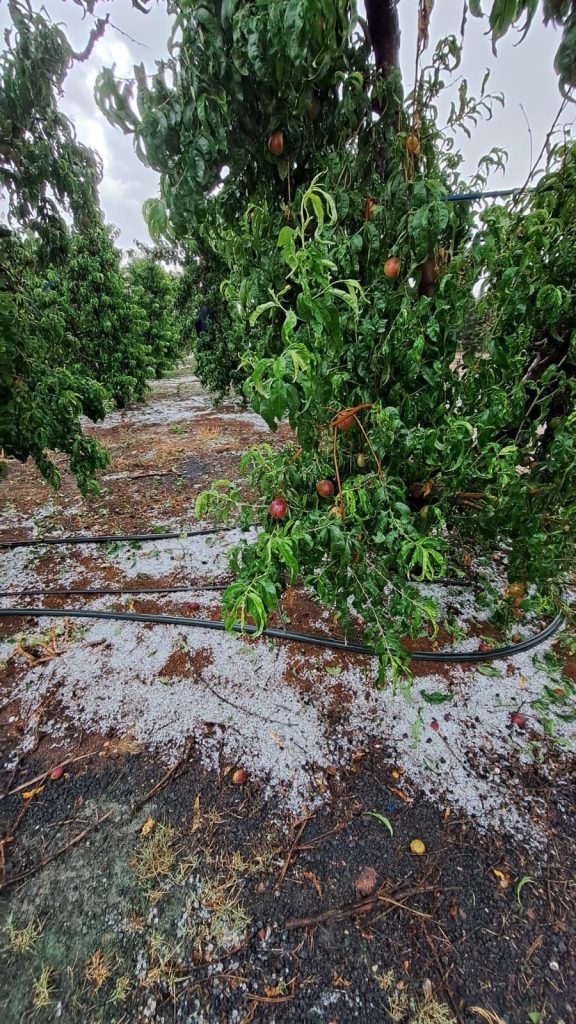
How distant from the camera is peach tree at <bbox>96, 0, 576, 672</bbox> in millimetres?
870

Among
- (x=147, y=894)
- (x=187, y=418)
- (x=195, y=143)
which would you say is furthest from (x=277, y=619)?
(x=187, y=418)

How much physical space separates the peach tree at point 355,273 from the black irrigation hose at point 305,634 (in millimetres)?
656

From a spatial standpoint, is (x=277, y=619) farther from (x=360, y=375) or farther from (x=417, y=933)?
(x=360, y=375)

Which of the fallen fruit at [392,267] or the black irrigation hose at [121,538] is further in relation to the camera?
the black irrigation hose at [121,538]

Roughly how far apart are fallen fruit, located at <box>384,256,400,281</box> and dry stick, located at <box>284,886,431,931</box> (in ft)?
6.25

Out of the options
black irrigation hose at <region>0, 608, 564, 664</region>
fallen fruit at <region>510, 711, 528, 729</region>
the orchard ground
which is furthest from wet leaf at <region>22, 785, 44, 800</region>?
fallen fruit at <region>510, 711, 528, 729</region>

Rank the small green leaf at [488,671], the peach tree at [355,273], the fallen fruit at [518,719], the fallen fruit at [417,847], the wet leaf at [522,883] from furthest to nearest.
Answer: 1. the small green leaf at [488,671]
2. the fallen fruit at [518,719]
3. the fallen fruit at [417,847]
4. the wet leaf at [522,883]
5. the peach tree at [355,273]

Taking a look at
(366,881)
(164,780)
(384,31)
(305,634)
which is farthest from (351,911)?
(384,31)

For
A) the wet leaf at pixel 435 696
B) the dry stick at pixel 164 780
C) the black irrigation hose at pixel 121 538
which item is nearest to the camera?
the dry stick at pixel 164 780

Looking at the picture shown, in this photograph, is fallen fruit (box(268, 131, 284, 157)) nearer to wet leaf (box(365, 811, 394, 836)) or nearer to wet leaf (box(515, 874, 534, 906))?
wet leaf (box(365, 811, 394, 836))

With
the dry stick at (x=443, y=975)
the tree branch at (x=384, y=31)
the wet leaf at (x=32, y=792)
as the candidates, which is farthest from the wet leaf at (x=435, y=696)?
the tree branch at (x=384, y=31)

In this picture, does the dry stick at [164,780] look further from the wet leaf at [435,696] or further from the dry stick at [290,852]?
the wet leaf at [435,696]

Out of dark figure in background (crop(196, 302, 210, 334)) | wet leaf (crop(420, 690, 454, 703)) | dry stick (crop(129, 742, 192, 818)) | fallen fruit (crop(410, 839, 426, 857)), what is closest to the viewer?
fallen fruit (crop(410, 839, 426, 857))

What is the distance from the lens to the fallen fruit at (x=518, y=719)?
171cm
